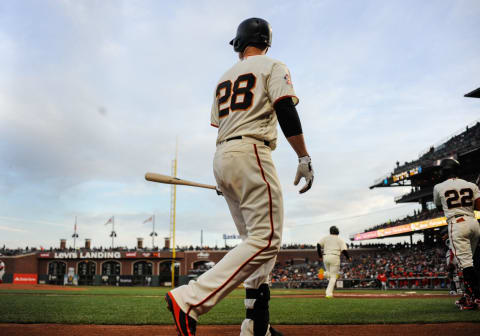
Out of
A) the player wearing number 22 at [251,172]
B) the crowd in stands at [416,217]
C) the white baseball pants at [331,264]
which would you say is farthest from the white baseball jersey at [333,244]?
the crowd in stands at [416,217]

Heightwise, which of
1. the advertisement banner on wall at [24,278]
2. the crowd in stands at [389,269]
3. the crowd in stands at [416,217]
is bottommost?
the advertisement banner on wall at [24,278]

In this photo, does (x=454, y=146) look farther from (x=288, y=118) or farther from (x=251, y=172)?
(x=251, y=172)

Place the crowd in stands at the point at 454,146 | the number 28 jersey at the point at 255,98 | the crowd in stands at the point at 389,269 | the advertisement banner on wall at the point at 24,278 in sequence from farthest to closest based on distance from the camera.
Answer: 1. the advertisement banner on wall at the point at 24,278
2. the crowd in stands at the point at 454,146
3. the crowd in stands at the point at 389,269
4. the number 28 jersey at the point at 255,98

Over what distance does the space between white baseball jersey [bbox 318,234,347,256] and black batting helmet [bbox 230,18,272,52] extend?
340 inches

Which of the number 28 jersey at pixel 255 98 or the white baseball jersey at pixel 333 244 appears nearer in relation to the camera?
the number 28 jersey at pixel 255 98

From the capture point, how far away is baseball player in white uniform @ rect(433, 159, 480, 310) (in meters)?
5.94

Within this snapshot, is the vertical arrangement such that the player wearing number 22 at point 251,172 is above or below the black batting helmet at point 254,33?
below

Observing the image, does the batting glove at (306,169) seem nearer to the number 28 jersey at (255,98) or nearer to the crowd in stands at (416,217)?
the number 28 jersey at (255,98)

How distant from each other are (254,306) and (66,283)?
161 ft

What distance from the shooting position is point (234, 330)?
13.9 feet

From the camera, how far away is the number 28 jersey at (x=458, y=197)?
6.09 metres

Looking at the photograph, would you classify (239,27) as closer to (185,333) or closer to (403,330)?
(185,333)

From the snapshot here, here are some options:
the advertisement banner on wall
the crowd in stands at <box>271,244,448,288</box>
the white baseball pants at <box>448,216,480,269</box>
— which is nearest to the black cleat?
the white baseball pants at <box>448,216,480,269</box>

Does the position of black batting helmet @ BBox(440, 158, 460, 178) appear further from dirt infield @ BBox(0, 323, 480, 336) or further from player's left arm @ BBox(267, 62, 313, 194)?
player's left arm @ BBox(267, 62, 313, 194)
